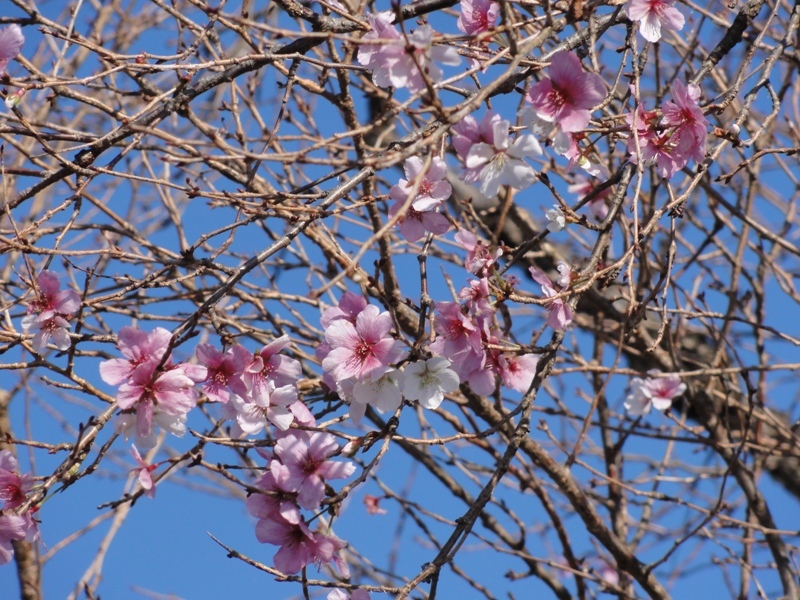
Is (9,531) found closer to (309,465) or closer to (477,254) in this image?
(309,465)

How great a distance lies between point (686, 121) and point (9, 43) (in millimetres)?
1496

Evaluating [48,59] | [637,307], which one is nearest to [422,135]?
[637,307]

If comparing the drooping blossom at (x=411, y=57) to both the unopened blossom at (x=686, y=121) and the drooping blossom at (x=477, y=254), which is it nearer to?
the drooping blossom at (x=477, y=254)

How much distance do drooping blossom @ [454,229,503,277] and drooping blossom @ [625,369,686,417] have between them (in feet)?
4.81

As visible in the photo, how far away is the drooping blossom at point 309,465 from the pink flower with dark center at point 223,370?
15 cm

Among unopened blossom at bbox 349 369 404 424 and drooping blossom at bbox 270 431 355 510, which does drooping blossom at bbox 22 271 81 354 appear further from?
unopened blossom at bbox 349 369 404 424

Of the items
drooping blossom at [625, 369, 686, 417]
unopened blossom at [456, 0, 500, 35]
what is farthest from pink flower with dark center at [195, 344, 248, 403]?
drooping blossom at [625, 369, 686, 417]

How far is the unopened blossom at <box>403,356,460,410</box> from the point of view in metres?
1.59

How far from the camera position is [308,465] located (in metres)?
1.67

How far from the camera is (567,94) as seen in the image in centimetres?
155

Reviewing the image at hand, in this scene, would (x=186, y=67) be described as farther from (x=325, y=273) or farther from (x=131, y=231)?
(x=325, y=273)

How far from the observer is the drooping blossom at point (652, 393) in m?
3.03

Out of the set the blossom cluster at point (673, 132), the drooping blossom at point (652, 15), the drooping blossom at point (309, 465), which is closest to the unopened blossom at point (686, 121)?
the blossom cluster at point (673, 132)

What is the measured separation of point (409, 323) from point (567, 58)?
1.26m
